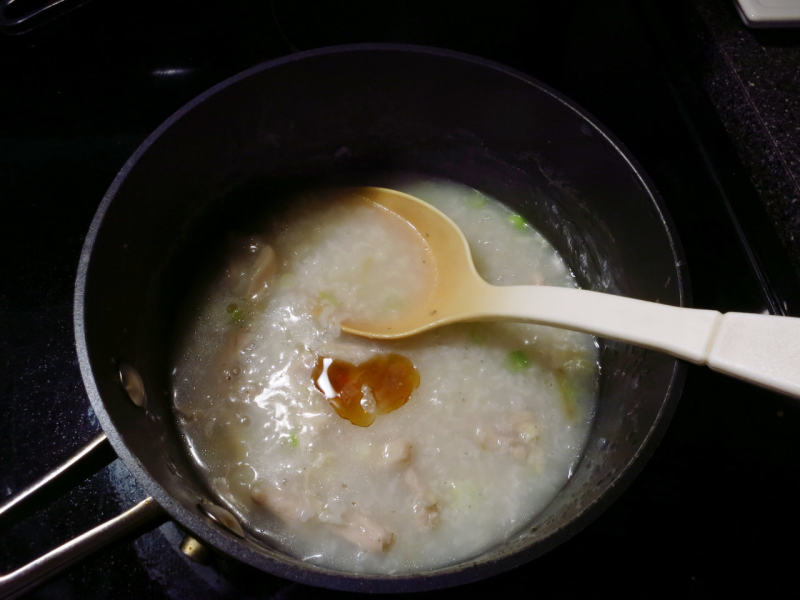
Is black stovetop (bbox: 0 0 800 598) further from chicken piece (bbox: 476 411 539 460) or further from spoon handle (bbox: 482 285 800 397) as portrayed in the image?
spoon handle (bbox: 482 285 800 397)

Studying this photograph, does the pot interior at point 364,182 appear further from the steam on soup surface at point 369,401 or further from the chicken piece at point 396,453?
the chicken piece at point 396,453

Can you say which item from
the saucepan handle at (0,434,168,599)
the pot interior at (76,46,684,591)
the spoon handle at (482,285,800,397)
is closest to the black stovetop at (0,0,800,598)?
the saucepan handle at (0,434,168,599)

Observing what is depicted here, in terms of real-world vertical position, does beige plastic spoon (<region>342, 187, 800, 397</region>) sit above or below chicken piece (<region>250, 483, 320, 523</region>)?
above

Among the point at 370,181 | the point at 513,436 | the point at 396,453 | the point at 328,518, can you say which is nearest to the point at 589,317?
the point at 513,436

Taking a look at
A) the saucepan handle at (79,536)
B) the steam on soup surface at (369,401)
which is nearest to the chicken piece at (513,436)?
the steam on soup surface at (369,401)

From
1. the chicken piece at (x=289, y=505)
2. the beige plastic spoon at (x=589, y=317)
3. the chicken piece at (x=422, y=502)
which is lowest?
the chicken piece at (x=422, y=502)

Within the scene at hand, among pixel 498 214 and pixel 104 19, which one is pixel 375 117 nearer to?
pixel 498 214

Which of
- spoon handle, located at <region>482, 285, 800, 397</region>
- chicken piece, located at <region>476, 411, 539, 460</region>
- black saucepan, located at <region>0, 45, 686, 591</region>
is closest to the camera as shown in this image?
spoon handle, located at <region>482, 285, 800, 397</region>
